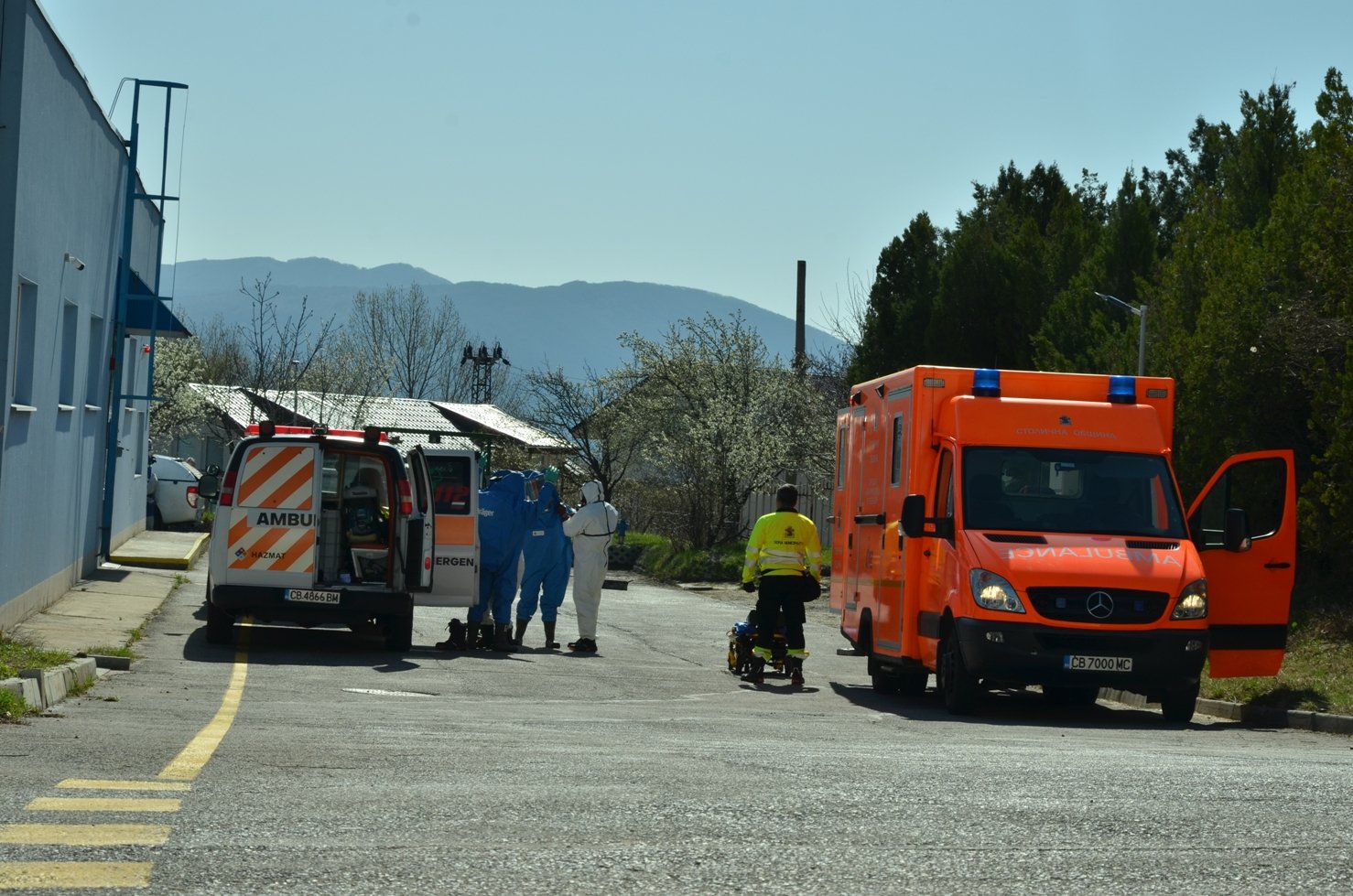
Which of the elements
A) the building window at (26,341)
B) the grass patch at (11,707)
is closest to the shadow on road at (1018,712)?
the grass patch at (11,707)

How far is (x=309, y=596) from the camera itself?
16.2 metres

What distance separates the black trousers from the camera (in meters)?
16.0

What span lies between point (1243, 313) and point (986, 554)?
32.6 feet

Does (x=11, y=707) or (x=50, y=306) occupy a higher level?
(x=50, y=306)

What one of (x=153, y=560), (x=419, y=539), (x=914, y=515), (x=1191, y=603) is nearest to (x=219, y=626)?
(x=419, y=539)

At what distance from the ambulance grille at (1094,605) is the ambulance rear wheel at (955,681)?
743 millimetres

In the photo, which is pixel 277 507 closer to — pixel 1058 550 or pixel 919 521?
pixel 919 521

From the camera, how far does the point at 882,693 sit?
1617 cm

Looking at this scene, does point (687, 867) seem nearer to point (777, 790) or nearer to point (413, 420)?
point (777, 790)

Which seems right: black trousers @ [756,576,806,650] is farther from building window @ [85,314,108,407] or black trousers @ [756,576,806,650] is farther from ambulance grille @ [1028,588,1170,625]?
building window @ [85,314,108,407]

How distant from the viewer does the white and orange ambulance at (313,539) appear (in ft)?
53.1

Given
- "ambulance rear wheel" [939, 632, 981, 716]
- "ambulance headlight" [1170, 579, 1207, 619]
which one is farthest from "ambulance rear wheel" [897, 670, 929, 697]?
"ambulance headlight" [1170, 579, 1207, 619]

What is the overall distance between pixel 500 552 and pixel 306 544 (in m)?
2.86

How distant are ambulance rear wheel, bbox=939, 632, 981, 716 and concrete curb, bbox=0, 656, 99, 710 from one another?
6414mm
